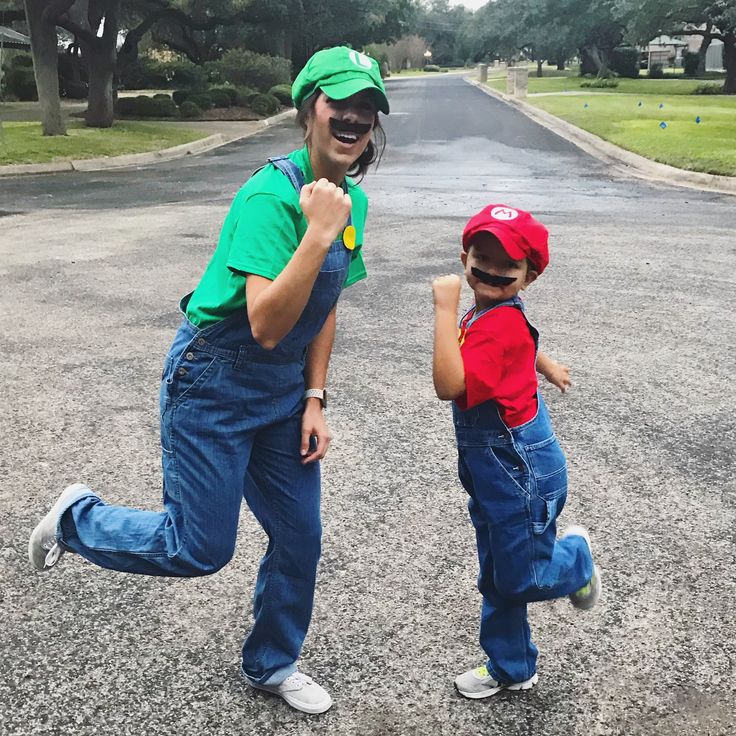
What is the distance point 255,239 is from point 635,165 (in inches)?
684

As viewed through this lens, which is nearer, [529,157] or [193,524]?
[193,524]

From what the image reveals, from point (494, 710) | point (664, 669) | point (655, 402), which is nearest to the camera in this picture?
point (494, 710)

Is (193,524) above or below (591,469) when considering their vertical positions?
above

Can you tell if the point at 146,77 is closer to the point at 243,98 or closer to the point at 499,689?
the point at 243,98

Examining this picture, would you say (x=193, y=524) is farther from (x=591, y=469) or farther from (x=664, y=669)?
(x=591, y=469)

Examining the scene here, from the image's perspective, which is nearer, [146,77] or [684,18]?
[684,18]

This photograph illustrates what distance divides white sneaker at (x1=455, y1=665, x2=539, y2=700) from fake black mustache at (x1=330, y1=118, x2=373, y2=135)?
1.61 metres

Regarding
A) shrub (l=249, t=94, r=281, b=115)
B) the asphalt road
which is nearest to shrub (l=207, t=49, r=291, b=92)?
shrub (l=249, t=94, r=281, b=115)

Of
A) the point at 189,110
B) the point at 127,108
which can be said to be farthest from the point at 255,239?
the point at 127,108

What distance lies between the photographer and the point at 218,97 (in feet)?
115

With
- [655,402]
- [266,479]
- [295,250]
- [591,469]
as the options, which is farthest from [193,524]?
[655,402]

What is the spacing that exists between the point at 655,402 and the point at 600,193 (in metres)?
9.63

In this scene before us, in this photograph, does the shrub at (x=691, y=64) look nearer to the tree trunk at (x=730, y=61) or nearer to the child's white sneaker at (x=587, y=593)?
the tree trunk at (x=730, y=61)

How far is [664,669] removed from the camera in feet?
9.39
